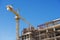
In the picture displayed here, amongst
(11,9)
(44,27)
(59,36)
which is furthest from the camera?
(11,9)

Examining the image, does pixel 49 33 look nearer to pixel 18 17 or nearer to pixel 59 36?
pixel 59 36

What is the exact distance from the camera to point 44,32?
252ft

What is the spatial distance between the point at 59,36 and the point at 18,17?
3029 cm

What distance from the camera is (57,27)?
73.6 meters

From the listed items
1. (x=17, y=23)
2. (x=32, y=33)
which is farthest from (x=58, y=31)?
(x=17, y=23)

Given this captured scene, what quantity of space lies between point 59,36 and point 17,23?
28688 mm

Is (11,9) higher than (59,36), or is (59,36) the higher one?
(11,9)

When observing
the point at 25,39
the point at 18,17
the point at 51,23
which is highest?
the point at 18,17

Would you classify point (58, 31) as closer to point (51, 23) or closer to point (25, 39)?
point (51, 23)

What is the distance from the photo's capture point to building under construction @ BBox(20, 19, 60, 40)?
242ft

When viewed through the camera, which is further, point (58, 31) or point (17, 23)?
point (17, 23)

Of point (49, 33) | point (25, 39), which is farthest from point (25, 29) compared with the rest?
point (49, 33)

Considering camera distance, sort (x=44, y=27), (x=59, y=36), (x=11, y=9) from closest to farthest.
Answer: (x=59, y=36) → (x=44, y=27) → (x=11, y=9)

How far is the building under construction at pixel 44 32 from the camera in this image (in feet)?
242
